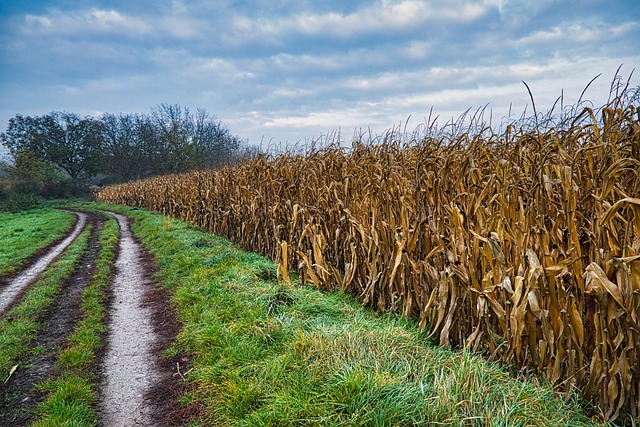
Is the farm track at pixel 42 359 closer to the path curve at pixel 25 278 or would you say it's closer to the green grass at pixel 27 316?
the green grass at pixel 27 316

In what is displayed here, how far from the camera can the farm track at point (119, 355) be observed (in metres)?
3.31

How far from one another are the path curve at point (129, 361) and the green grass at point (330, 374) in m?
0.36

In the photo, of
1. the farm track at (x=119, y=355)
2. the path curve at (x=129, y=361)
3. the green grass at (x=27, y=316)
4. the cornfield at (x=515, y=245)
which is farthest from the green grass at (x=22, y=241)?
the cornfield at (x=515, y=245)

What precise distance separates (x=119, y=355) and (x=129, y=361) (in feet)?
0.71

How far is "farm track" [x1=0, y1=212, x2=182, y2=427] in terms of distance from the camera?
3311mm

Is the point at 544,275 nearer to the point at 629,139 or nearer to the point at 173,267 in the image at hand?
the point at 629,139

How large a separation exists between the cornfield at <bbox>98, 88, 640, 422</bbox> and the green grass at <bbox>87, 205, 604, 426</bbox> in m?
0.33

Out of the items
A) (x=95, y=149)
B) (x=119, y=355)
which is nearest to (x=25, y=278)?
(x=119, y=355)

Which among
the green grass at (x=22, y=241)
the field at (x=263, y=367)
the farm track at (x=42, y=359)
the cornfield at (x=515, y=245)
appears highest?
the cornfield at (x=515, y=245)

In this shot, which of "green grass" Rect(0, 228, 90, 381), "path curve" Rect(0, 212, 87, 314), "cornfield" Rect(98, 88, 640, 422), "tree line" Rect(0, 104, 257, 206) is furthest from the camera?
"tree line" Rect(0, 104, 257, 206)

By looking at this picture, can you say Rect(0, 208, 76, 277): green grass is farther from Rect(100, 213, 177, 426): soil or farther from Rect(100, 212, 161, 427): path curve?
Rect(100, 212, 161, 427): path curve

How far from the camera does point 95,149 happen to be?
48.3m

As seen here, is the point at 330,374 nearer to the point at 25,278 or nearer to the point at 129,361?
the point at 129,361

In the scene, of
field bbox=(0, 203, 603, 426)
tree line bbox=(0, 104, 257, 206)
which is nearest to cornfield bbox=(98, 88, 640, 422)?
field bbox=(0, 203, 603, 426)
